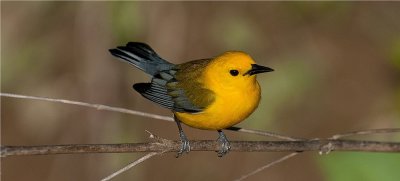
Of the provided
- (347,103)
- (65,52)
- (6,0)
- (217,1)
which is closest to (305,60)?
(347,103)

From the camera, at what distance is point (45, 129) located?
6.25 metres

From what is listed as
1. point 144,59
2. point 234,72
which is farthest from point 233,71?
point 144,59

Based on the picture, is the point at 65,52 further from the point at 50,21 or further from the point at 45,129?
the point at 45,129

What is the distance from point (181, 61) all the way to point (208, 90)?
8.07ft

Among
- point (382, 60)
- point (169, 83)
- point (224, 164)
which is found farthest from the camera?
point (382, 60)

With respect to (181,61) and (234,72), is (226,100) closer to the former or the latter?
(234,72)

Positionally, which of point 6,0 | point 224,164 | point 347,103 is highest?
point 6,0

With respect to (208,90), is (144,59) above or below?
above

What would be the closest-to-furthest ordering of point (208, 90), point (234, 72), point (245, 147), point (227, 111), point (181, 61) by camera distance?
point (245, 147)
point (227, 111)
point (234, 72)
point (208, 90)
point (181, 61)

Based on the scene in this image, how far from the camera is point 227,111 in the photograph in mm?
3594

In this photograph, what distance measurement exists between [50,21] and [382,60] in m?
2.90

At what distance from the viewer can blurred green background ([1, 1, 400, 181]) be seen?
5.96 metres

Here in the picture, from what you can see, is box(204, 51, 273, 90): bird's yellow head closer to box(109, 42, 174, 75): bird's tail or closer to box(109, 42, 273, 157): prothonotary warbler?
box(109, 42, 273, 157): prothonotary warbler

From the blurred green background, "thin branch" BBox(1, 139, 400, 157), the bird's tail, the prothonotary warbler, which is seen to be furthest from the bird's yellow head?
the blurred green background
